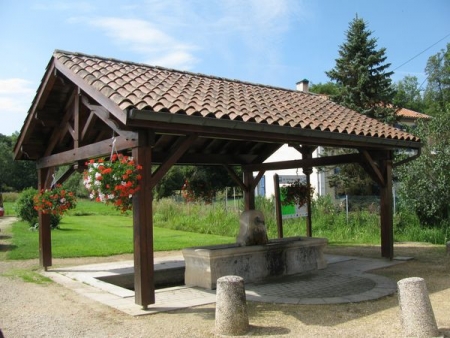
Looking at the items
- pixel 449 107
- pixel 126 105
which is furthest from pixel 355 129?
pixel 449 107

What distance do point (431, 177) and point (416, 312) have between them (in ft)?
33.9

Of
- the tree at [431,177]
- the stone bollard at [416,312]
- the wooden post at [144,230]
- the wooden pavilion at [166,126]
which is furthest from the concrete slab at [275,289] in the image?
the tree at [431,177]

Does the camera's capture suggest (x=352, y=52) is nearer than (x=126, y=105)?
No

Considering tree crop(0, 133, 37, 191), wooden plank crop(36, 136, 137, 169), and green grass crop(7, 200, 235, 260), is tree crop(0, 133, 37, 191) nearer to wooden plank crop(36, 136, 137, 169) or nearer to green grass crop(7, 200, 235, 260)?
green grass crop(7, 200, 235, 260)

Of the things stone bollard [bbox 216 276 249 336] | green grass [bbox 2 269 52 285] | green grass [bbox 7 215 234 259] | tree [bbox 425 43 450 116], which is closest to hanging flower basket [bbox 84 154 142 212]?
stone bollard [bbox 216 276 249 336]

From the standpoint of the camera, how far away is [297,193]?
37.9 ft

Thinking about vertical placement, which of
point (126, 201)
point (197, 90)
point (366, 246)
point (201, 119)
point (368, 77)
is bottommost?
point (366, 246)

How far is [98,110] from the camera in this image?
6.90m

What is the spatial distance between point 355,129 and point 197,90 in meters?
3.18

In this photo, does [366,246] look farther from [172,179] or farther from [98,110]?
[172,179]

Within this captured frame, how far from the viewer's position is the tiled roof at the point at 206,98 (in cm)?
626

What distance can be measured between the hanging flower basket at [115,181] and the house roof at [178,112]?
0.56m

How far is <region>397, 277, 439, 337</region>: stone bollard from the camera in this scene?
4602 mm

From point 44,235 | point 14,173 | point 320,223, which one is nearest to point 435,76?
point 320,223
